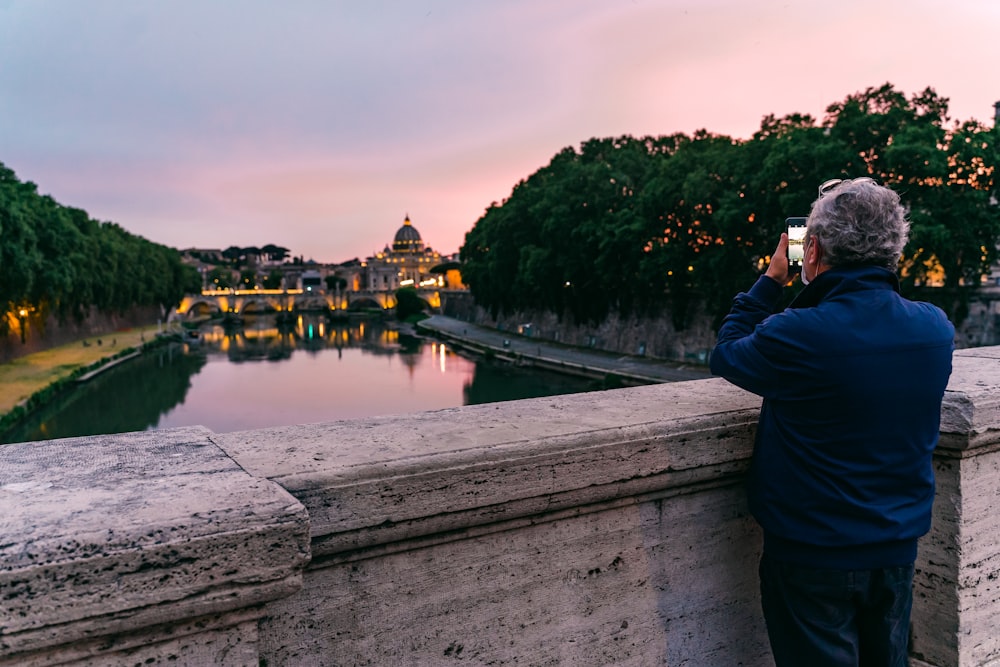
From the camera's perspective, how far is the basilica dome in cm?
15638

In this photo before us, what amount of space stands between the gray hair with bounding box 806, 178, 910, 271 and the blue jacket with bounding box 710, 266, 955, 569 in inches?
1.6

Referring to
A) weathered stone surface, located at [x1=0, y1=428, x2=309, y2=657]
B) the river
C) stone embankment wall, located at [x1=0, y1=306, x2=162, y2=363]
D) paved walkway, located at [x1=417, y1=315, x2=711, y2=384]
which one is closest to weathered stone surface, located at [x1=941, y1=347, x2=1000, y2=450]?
weathered stone surface, located at [x1=0, y1=428, x2=309, y2=657]

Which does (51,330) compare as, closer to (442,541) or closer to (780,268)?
(442,541)

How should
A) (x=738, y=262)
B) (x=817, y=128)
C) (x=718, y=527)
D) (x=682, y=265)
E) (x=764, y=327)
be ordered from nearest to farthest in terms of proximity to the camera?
1. (x=764, y=327)
2. (x=718, y=527)
3. (x=817, y=128)
4. (x=738, y=262)
5. (x=682, y=265)

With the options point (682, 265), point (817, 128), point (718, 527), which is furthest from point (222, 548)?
point (682, 265)

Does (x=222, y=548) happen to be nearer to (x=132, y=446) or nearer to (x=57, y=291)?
(x=132, y=446)

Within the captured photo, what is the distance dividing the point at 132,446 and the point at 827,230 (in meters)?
1.71

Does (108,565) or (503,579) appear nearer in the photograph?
(108,565)

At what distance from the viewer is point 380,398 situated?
2945cm

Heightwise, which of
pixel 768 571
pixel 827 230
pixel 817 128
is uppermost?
pixel 817 128

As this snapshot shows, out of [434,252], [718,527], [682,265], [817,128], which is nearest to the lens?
[718,527]

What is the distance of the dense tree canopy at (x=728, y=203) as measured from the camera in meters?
19.7

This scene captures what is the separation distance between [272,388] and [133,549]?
32.7 metres

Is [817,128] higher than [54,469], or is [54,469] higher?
[817,128]
